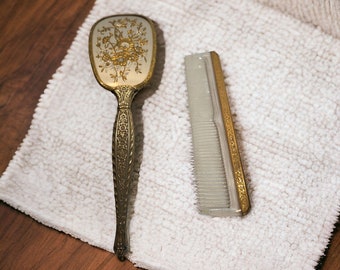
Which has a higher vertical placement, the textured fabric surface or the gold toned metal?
the textured fabric surface

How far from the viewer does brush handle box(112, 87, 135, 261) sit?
58 cm

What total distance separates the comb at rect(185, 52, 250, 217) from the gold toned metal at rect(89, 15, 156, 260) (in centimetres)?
9

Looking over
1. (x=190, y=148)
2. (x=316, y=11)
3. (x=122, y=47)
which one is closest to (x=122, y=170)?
(x=190, y=148)

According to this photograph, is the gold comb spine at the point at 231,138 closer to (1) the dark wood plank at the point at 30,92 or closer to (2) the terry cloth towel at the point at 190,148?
(2) the terry cloth towel at the point at 190,148

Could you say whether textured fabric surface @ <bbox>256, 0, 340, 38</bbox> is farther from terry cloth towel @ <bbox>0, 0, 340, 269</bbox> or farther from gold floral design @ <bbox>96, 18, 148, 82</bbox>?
gold floral design @ <bbox>96, 18, 148, 82</bbox>

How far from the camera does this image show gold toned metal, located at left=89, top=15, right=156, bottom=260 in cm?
58

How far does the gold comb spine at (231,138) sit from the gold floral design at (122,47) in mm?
131

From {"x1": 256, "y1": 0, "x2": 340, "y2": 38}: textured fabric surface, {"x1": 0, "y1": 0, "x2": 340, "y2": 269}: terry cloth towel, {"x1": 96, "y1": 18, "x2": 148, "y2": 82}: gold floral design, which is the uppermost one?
{"x1": 256, "y1": 0, "x2": 340, "y2": 38}: textured fabric surface

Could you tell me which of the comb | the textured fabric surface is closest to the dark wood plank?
the comb

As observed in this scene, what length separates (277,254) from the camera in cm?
58

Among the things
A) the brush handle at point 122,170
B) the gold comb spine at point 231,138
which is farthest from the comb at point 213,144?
the brush handle at point 122,170

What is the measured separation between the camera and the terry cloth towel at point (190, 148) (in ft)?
1.93

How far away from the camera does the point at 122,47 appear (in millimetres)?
658

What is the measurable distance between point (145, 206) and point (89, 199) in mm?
99
